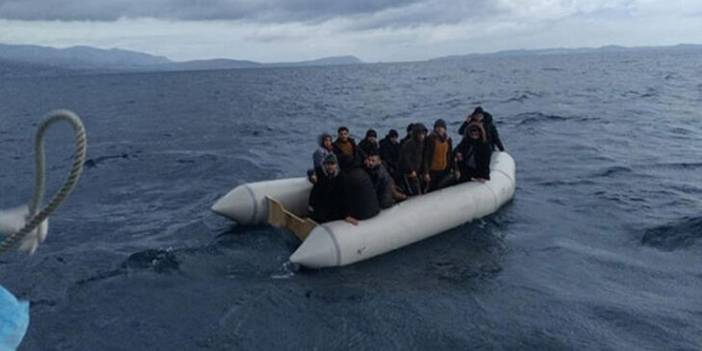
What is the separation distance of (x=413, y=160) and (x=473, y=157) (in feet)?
5.01

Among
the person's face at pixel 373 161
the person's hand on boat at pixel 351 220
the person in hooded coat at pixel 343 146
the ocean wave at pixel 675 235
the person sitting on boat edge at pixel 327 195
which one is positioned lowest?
the ocean wave at pixel 675 235

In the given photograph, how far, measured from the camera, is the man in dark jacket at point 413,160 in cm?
1038

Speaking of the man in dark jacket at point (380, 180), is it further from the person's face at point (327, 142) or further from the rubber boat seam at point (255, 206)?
the rubber boat seam at point (255, 206)

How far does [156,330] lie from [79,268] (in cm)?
259

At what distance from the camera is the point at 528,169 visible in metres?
15.9

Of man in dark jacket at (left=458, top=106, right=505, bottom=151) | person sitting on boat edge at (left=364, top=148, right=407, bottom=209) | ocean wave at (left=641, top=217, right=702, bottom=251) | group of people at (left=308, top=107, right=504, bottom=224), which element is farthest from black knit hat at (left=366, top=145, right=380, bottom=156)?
ocean wave at (left=641, top=217, right=702, bottom=251)

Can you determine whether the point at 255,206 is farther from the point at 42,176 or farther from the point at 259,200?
the point at 42,176

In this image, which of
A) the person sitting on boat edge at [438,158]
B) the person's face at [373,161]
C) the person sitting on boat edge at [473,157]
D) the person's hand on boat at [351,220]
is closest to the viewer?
the person's hand on boat at [351,220]

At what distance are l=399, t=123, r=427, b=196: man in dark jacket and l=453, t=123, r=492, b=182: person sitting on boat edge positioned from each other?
44.1 inches

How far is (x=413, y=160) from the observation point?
10.6 metres

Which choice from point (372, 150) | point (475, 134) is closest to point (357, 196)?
point (372, 150)

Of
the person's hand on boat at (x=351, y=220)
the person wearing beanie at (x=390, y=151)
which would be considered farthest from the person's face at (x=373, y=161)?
the person wearing beanie at (x=390, y=151)

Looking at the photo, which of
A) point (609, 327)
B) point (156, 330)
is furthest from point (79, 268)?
point (609, 327)

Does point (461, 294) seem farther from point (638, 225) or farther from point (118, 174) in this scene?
point (118, 174)
